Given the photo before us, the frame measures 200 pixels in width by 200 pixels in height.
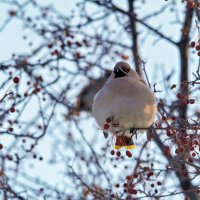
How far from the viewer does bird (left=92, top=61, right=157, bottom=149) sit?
460cm

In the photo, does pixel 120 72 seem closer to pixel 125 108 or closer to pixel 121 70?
pixel 121 70

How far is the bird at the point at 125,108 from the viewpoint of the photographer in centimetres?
460

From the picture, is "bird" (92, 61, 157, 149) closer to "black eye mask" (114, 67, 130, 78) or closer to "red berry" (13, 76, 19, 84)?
"black eye mask" (114, 67, 130, 78)

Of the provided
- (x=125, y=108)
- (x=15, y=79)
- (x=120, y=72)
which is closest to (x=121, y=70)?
(x=120, y=72)

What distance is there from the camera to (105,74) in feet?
24.3

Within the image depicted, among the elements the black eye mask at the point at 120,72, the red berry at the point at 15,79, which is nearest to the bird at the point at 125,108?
the black eye mask at the point at 120,72

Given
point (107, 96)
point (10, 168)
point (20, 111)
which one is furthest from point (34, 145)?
point (10, 168)

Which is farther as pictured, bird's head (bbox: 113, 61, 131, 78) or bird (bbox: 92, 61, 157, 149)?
bird's head (bbox: 113, 61, 131, 78)

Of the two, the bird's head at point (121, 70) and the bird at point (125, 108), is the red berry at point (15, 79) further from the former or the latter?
the bird's head at point (121, 70)

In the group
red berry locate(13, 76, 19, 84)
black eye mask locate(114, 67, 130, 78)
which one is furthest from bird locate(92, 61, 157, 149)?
red berry locate(13, 76, 19, 84)

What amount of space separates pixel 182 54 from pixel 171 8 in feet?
1.84

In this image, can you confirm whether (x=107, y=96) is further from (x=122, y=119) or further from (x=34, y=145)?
(x=34, y=145)

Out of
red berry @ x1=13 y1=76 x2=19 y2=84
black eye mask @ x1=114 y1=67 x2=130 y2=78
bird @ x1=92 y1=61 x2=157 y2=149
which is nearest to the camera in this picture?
red berry @ x1=13 y1=76 x2=19 y2=84

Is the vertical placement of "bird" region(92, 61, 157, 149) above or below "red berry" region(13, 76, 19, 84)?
above
